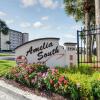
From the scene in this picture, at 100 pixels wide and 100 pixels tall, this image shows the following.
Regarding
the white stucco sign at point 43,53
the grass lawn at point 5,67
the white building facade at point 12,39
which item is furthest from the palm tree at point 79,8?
the white building facade at point 12,39

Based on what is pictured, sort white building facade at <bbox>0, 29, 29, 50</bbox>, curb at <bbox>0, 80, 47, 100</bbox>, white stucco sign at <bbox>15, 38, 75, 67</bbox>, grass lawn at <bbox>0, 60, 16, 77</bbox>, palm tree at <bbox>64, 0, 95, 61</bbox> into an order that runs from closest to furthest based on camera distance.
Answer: curb at <bbox>0, 80, 47, 100</bbox> → grass lawn at <bbox>0, 60, 16, 77</bbox> → white stucco sign at <bbox>15, 38, 75, 67</bbox> → palm tree at <bbox>64, 0, 95, 61</bbox> → white building facade at <bbox>0, 29, 29, 50</bbox>

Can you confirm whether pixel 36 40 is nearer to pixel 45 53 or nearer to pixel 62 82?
pixel 45 53

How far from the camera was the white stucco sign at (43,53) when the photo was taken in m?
12.4

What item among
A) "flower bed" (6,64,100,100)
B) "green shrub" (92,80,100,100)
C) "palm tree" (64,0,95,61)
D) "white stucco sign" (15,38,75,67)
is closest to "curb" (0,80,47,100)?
"flower bed" (6,64,100,100)

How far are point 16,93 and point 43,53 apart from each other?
4.22 m

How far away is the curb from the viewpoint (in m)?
7.67

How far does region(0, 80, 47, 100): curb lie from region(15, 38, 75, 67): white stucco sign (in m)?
2.57

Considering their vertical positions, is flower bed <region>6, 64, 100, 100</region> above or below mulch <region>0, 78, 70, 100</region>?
above

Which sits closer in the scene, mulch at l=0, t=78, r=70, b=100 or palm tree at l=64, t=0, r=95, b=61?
mulch at l=0, t=78, r=70, b=100

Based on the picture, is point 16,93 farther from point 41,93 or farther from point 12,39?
point 12,39

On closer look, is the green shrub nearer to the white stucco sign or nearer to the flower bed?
the flower bed

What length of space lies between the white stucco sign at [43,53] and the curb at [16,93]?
257 cm

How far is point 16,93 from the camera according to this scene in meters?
8.38

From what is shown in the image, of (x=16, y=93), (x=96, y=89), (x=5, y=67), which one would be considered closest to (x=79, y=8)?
(x=5, y=67)
